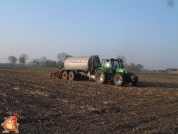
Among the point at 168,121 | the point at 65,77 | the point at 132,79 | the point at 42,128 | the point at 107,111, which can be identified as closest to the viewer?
the point at 42,128

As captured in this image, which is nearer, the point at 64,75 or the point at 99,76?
the point at 99,76

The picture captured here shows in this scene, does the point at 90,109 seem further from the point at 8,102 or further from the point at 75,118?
the point at 8,102

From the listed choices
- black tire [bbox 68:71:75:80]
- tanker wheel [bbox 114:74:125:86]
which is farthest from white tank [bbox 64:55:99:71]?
tanker wheel [bbox 114:74:125:86]

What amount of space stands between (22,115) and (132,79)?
519 inches

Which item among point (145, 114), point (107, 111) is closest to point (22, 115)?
point (107, 111)

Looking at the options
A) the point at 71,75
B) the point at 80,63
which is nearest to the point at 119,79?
the point at 80,63

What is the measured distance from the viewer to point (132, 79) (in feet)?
64.7

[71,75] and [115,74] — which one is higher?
[115,74]

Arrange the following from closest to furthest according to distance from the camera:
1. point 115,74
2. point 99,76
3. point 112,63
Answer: point 115,74 < point 112,63 < point 99,76

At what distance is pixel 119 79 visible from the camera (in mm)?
20188

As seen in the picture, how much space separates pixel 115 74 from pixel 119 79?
667mm

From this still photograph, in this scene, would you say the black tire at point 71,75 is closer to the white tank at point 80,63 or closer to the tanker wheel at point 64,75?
the white tank at point 80,63

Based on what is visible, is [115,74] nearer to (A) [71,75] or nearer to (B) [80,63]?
(B) [80,63]

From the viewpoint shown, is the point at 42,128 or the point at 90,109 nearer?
the point at 42,128
